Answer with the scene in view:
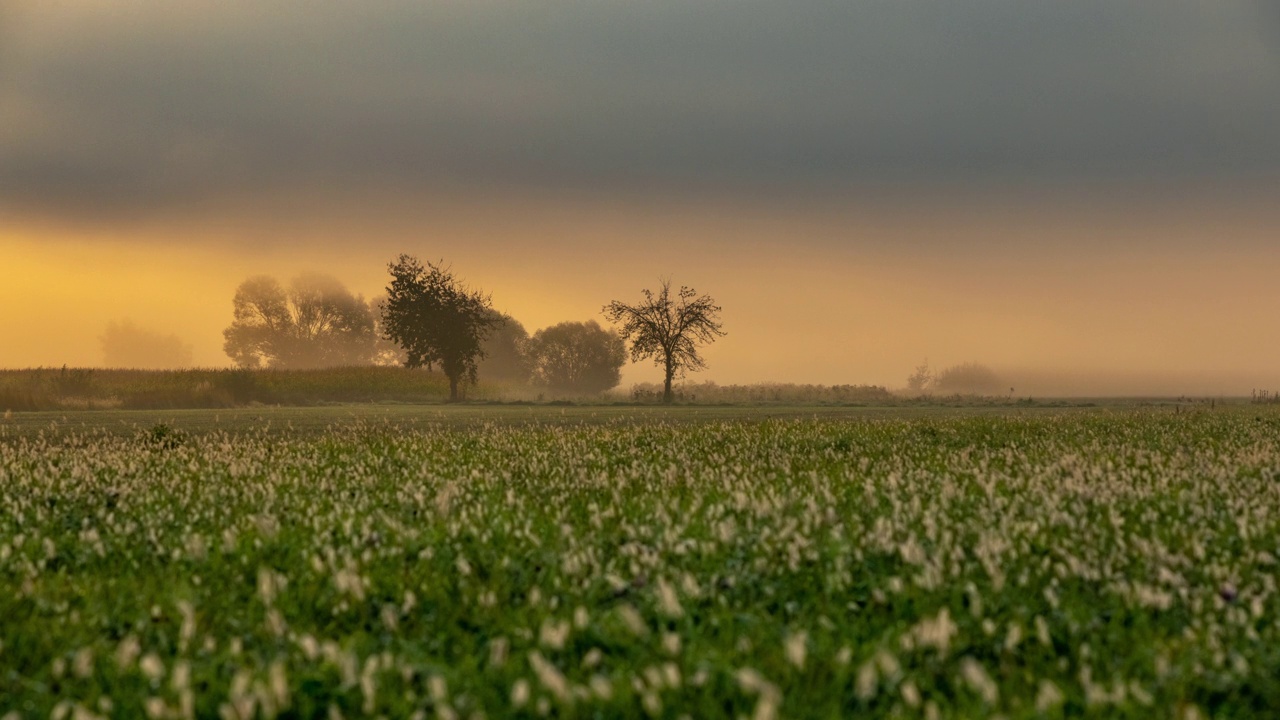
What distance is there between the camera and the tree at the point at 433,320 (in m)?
80.8

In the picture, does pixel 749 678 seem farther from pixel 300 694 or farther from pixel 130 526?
pixel 130 526

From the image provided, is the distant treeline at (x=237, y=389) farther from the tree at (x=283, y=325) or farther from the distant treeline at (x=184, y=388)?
the tree at (x=283, y=325)

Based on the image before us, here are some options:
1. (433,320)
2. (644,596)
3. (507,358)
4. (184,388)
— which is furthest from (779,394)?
(644,596)

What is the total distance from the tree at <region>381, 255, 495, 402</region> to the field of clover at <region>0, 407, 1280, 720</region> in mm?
68218

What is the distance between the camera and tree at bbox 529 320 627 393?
145125 millimetres

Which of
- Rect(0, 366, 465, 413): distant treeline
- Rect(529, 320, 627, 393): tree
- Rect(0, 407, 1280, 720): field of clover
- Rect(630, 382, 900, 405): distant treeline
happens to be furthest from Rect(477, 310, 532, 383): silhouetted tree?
Rect(0, 407, 1280, 720): field of clover

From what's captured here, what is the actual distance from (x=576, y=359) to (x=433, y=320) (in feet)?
213

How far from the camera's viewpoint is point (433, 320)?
80.8 m

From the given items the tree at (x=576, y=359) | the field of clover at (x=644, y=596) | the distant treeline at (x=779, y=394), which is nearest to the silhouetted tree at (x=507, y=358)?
the tree at (x=576, y=359)

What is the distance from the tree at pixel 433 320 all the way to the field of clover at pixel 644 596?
6822cm

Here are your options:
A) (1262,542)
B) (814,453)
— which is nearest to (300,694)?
(1262,542)

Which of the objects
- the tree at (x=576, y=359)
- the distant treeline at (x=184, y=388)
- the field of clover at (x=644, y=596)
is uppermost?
the tree at (x=576, y=359)

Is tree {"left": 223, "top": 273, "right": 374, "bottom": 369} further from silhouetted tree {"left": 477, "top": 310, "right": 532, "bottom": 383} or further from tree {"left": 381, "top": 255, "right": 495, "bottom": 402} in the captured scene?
tree {"left": 381, "top": 255, "right": 495, "bottom": 402}

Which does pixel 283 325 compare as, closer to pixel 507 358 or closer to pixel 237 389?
pixel 507 358
